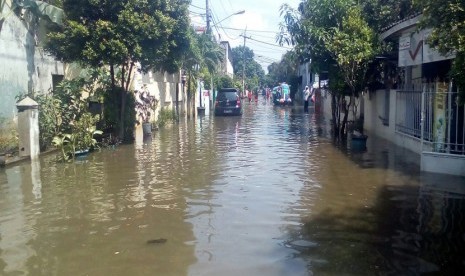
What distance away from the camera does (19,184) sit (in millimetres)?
9953

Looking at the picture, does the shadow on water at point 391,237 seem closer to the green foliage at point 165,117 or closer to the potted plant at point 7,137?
the potted plant at point 7,137

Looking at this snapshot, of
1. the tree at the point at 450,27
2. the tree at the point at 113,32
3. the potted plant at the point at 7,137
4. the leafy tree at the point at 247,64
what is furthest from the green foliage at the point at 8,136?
the leafy tree at the point at 247,64

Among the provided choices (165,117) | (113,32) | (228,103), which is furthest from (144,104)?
(228,103)

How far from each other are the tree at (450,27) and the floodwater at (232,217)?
2157 mm

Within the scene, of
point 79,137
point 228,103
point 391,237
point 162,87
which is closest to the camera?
point 391,237

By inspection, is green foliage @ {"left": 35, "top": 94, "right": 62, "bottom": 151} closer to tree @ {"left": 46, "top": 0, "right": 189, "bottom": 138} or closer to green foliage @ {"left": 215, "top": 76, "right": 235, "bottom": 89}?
tree @ {"left": 46, "top": 0, "right": 189, "bottom": 138}

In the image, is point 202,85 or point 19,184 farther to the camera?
point 202,85

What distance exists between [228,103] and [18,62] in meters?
18.0

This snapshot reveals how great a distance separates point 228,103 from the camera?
31141mm

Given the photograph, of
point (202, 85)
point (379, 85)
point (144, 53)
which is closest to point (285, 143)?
point (379, 85)

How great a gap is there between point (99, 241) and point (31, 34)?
10.9 m

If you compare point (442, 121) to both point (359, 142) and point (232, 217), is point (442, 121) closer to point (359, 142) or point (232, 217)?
point (359, 142)

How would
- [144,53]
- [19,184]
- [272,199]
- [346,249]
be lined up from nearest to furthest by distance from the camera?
[346,249]
[272,199]
[19,184]
[144,53]

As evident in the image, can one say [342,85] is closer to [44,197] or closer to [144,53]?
[144,53]
